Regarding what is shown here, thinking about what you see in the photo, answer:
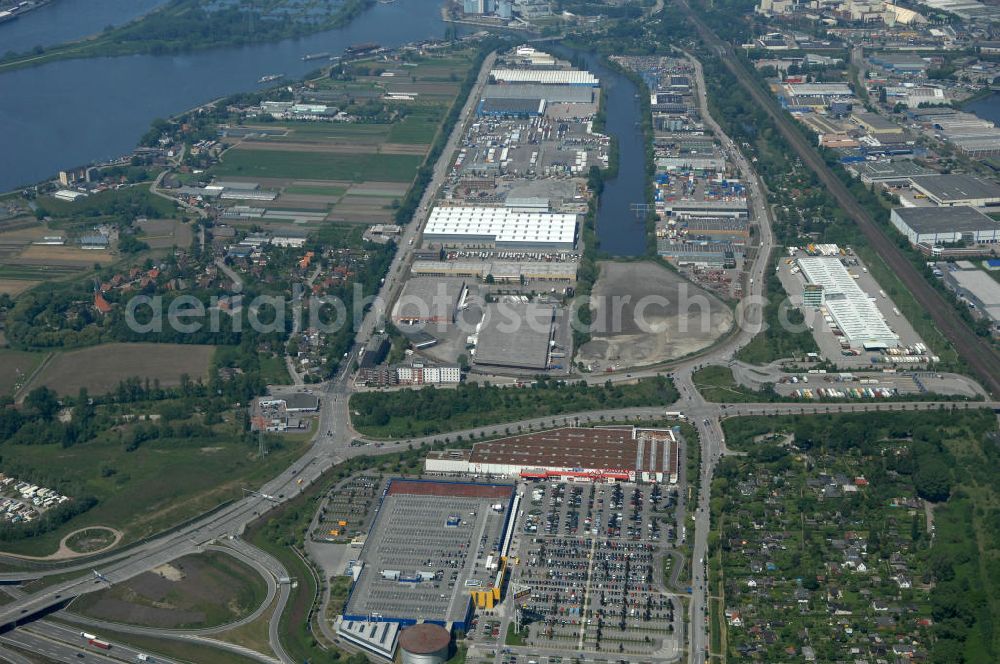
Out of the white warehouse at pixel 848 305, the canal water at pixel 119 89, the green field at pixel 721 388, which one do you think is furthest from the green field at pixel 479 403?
the canal water at pixel 119 89

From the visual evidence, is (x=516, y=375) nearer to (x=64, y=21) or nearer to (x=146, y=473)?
(x=146, y=473)

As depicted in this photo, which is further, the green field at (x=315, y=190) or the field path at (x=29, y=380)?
the green field at (x=315, y=190)

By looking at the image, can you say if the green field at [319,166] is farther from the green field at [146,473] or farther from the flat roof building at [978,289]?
the flat roof building at [978,289]

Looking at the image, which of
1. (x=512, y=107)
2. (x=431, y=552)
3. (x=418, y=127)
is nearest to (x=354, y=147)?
(x=418, y=127)

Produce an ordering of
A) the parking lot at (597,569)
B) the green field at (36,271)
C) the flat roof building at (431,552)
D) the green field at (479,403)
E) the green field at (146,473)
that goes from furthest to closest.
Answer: the green field at (36,271)
the green field at (479,403)
the green field at (146,473)
the flat roof building at (431,552)
the parking lot at (597,569)

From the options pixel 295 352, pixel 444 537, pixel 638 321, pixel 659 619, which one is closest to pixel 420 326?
pixel 295 352

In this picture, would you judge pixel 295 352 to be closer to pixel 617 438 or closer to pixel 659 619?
pixel 617 438

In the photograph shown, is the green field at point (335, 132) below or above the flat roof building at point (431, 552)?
above
